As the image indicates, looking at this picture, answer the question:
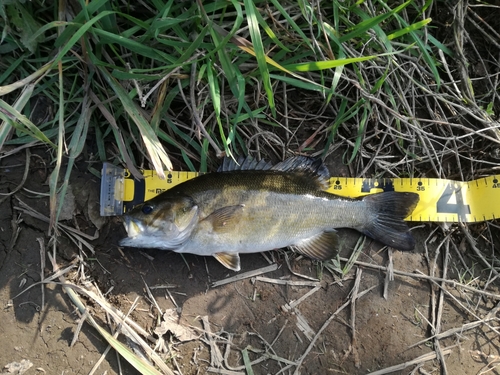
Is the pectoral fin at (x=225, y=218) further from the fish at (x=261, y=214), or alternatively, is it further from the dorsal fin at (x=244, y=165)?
the dorsal fin at (x=244, y=165)

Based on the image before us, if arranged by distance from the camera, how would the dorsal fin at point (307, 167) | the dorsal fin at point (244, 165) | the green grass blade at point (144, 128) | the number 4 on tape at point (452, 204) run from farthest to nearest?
the number 4 on tape at point (452, 204), the dorsal fin at point (307, 167), the dorsal fin at point (244, 165), the green grass blade at point (144, 128)

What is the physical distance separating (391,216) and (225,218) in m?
1.66

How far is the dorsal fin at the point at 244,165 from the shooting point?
3.57m

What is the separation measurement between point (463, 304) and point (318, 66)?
2.83m

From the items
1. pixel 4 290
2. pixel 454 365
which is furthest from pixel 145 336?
pixel 454 365

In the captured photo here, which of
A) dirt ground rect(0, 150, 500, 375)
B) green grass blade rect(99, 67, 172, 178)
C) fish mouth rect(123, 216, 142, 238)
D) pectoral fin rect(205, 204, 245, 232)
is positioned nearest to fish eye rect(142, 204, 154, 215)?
fish mouth rect(123, 216, 142, 238)

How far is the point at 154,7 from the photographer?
3.40 meters

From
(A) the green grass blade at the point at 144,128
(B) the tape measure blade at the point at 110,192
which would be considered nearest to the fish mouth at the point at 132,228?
(B) the tape measure blade at the point at 110,192

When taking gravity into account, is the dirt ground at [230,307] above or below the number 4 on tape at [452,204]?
below

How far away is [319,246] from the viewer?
12.0ft

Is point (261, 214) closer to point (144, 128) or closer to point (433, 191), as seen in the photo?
point (144, 128)

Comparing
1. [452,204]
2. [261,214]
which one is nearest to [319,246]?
[261,214]

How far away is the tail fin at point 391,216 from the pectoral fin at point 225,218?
4.23ft

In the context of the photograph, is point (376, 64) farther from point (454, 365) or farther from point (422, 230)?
point (454, 365)
